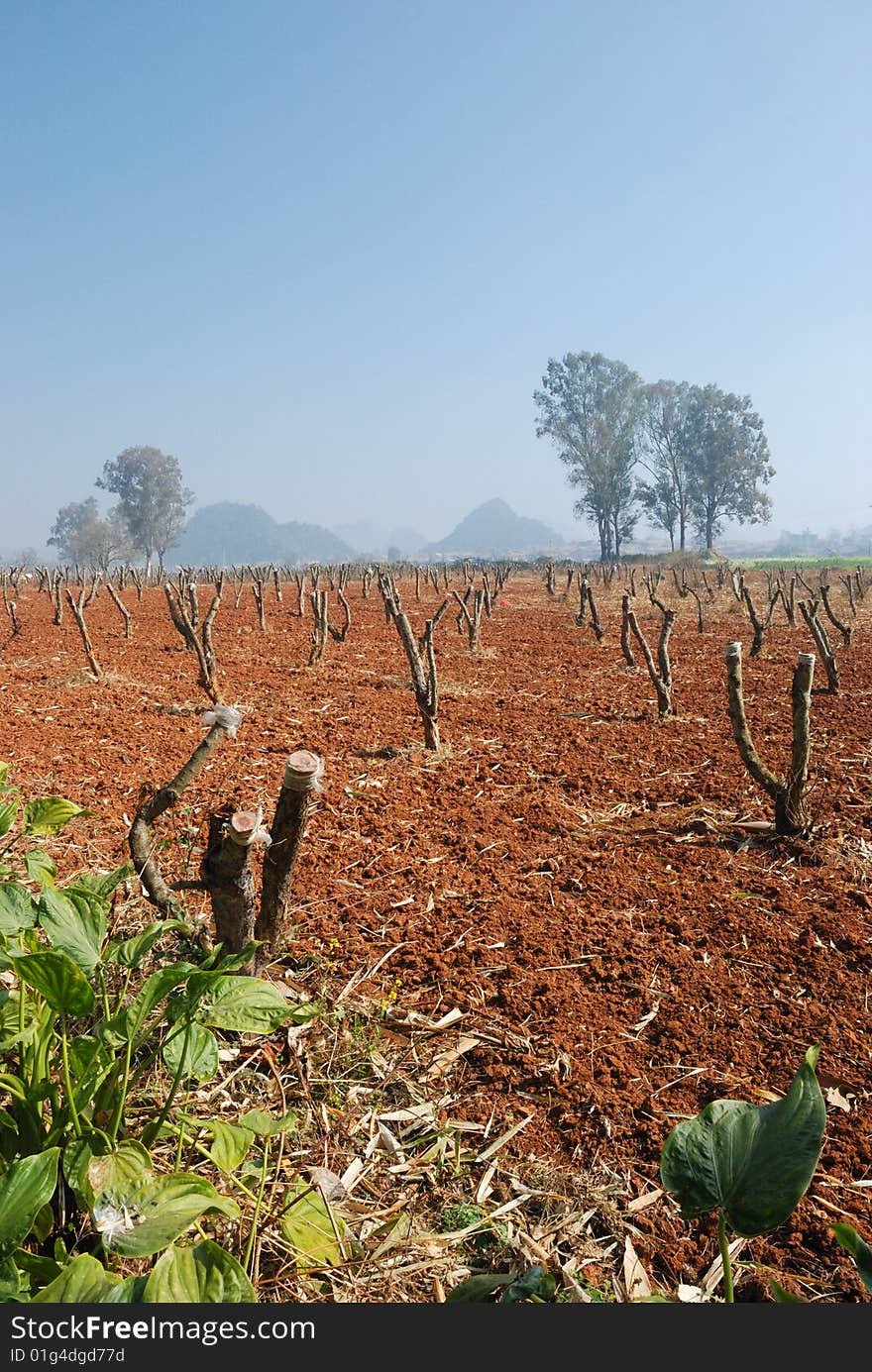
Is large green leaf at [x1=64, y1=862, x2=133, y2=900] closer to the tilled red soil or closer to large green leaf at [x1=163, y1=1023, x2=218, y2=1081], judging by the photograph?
large green leaf at [x1=163, y1=1023, x2=218, y2=1081]

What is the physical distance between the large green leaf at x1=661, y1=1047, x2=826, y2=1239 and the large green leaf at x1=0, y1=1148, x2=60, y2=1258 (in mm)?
1116

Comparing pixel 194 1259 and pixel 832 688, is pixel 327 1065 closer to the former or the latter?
pixel 194 1259

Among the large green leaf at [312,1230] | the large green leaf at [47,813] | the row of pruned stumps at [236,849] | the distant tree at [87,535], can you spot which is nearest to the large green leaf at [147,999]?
the large green leaf at [312,1230]

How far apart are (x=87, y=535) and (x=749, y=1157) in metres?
100

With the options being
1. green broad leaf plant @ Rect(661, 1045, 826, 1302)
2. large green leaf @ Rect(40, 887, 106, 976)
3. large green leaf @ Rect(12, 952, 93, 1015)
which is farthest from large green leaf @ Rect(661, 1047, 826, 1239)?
large green leaf @ Rect(40, 887, 106, 976)

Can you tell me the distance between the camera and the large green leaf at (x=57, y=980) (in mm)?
1466

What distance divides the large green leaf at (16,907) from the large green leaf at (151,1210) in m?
0.67

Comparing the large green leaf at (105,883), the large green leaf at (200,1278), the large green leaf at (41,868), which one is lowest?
the large green leaf at (200,1278)

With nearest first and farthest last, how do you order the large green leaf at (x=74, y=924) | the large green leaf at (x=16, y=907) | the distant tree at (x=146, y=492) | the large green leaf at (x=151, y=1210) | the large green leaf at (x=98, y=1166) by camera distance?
the large green leaf at (x=151, y=1210) → the large green leaf at (x=98, y=1166) → the large green leaf at (x=74, y=924) → the large green leaf at (x=16, y=907) → the distant tree at (x=146, y=492)

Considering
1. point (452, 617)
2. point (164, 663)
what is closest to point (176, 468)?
point (452, 617)

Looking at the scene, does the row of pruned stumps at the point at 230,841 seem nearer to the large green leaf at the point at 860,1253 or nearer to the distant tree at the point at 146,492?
the large green leaf at the point at 860,1253

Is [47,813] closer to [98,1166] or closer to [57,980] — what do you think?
[57,980]

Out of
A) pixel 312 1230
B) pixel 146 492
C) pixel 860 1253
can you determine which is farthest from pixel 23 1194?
pixel 146 492

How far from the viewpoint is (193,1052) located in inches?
69.1
